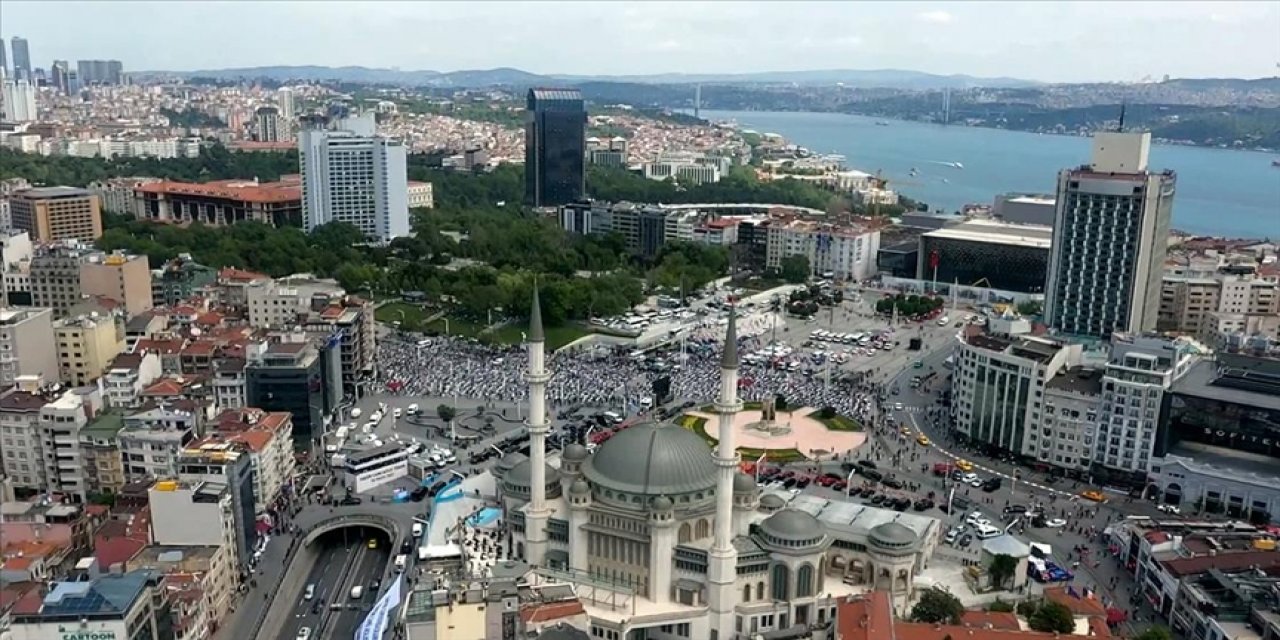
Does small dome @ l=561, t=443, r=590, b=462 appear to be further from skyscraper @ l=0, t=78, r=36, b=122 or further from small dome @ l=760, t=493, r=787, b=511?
skyscraper @ l=0, t=78, r=36, b=122

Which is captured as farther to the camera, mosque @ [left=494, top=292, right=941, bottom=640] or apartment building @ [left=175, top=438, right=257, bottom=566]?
apartment building @ [left=175, top=438, right=257, bottom=566]

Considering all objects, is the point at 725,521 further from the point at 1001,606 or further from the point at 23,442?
the point at 23,442

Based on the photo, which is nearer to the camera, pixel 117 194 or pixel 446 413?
pixel 446 413

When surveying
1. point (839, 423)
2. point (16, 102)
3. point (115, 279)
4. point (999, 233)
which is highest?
point (16, 102)

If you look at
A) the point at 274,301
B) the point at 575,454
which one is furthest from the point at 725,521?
the point at 274,301

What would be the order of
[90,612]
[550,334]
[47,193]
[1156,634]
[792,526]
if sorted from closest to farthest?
[90,612] → [1156,634] → [792,526] → [550,334] → [47,193]

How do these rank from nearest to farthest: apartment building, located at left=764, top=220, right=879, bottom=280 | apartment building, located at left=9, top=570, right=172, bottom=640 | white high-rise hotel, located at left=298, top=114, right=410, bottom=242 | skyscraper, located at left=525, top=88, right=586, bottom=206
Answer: apartment building, located at left=9, top=570, right=172, bottom=640, apartment building, located at left=764, top=220, right=879, bottom=280, white high-rise hotel, located at left=298, top=114, right=410, bottom=242, skyscraper, located at left=525, top=88, right=586, bottom=206

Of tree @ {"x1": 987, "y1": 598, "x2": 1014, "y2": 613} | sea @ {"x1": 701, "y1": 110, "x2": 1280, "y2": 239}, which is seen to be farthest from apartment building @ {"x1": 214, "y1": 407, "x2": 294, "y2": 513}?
sea @ {"x1": 701, "y1": 110, "x2": 1280, "y2": 239}

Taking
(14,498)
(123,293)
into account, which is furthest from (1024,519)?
(123,293)
